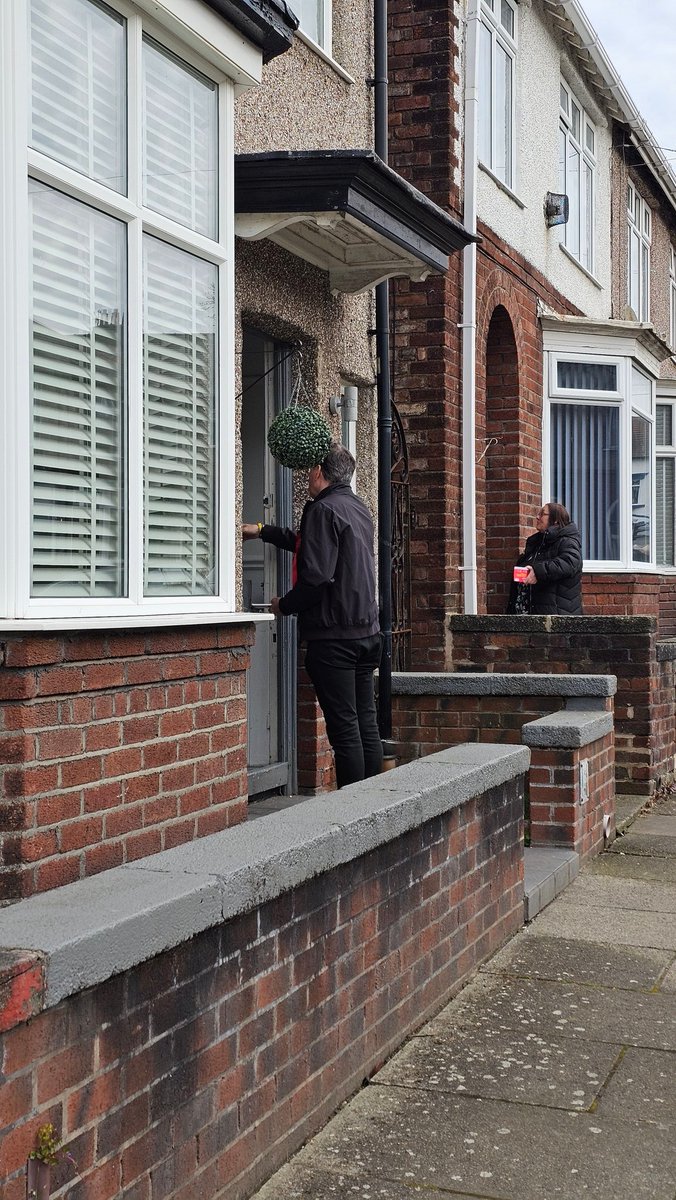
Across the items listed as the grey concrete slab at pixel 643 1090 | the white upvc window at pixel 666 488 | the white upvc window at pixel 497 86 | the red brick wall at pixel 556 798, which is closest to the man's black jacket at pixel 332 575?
the red brick wall at pixel 556 798

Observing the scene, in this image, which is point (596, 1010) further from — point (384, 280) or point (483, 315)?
point (483, 315)

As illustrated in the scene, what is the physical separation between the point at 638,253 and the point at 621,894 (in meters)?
13.2

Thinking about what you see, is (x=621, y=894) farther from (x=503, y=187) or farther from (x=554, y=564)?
(x=503, y=187)

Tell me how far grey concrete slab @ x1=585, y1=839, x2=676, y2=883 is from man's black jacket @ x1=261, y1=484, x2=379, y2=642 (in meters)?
2.03

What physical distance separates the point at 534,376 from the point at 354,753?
22.9ft

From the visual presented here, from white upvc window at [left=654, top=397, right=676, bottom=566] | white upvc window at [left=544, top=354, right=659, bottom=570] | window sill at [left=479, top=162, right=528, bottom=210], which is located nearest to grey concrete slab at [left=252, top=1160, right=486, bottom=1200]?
window sill at [left=479, top=162, right=528, bottom=210]

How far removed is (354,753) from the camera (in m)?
6.31

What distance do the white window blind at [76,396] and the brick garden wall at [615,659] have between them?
6.06 m

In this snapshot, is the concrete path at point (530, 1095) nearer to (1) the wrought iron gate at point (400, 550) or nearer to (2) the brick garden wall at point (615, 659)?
(2) the brick garden wall at point (615, 659)

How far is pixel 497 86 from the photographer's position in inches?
470

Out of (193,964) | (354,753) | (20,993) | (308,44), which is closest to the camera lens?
(20,993)

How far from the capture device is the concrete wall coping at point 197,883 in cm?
263

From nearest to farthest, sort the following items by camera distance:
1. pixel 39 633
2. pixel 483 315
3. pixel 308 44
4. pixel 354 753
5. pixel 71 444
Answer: pixel 39 633 → pixel 71 444 → pixel 354 753 → pixel 308 44 → pixel 483 315

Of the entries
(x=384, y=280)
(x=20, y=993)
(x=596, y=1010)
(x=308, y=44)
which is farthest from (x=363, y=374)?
(x=20, y=993)
